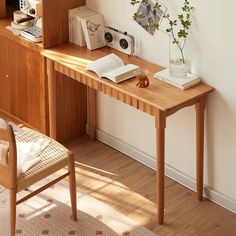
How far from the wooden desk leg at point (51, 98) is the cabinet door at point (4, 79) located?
486 millimetres

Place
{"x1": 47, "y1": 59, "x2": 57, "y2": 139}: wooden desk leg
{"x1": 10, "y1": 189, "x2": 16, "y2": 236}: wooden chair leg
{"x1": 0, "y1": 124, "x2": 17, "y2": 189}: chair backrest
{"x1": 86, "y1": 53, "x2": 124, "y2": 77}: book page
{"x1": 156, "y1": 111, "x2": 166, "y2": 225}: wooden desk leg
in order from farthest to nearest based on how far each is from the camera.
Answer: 1. {"x1": 47, "y1": 59, "x2": 57, "y2": 139}: wooden desk leg
2. {"x1": 86, "y1": 53, "x2": 124, "y2": 77}: book page
3. {"x1": 156, "y1": 111, "x2": 166, "y2": 225}: wooden desk leg
4. {"x1": 10, "y1": 189, "x2": 16, "y2": 236}: wooden chair leg
5. {"x1": 0, "y1": 124, "x2": 17, "y2": 189}: chair backrest

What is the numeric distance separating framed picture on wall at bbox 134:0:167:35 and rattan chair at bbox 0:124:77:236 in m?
0.89

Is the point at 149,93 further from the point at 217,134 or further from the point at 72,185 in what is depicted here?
the point at 72,185

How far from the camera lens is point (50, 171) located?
3.55 meters

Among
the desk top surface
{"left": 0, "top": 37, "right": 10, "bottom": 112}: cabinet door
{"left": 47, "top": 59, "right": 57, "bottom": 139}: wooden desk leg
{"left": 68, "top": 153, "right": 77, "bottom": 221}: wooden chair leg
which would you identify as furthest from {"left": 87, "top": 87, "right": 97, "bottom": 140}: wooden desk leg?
{"left": 68, "top": 153, "right": 77, "bottom": 221}: wooden chair leg

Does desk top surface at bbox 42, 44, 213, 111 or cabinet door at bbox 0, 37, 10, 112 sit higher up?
desk top surface at bbox 42, 44, 213, 111

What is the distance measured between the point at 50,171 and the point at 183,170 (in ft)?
3.06

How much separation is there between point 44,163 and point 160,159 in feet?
2.00

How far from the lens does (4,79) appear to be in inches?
186

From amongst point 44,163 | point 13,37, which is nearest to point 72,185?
point 44,163

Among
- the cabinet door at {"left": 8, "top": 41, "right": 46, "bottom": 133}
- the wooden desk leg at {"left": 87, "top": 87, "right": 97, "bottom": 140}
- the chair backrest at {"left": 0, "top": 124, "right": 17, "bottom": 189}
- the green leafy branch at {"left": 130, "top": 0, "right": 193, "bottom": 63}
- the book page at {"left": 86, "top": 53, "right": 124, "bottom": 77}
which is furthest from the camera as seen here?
the wooden desk leg at {"left": 87, "top": 87, "right": 97, "bottom": 140}

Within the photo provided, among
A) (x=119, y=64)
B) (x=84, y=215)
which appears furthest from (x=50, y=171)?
(x=119, y=64)

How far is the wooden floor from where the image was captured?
3789 mm

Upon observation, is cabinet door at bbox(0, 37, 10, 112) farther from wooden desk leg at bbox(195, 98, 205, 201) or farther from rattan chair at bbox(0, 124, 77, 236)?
wooden desk leg at bbox(195, 98, 205, 201)
